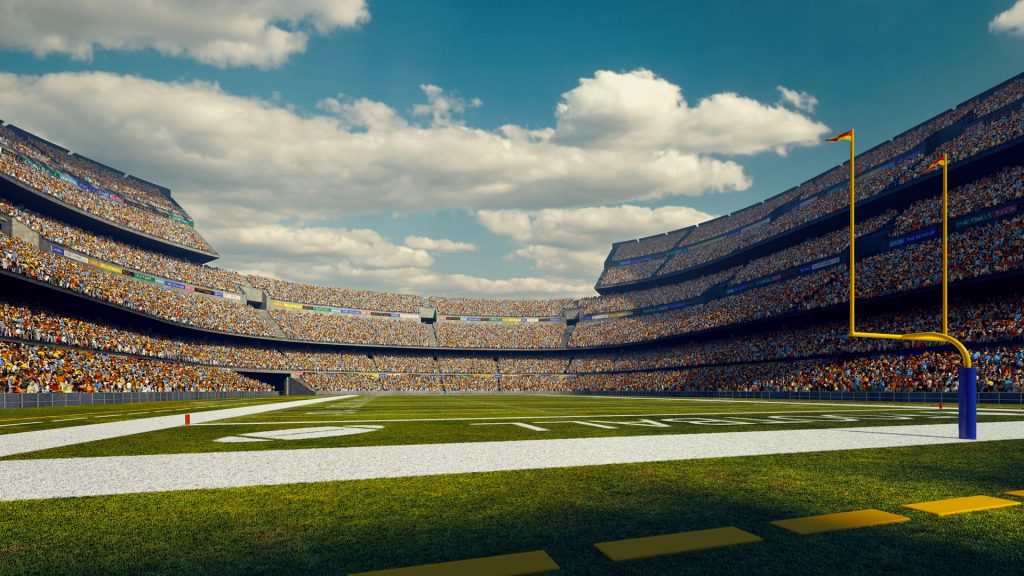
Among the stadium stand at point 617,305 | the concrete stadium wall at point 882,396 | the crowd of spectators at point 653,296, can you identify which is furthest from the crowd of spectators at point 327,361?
the concrete stadium wall at point 882,396

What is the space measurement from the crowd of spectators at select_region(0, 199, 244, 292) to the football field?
38.3 meters

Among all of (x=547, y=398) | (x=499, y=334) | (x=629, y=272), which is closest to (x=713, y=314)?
(x=547, y=398)

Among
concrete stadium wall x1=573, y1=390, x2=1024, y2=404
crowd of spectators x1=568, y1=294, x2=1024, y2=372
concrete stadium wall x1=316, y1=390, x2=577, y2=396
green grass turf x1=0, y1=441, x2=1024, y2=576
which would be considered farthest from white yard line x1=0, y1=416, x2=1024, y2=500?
concrete stadium wall x1=316, y1=390, x2=577, y2=396

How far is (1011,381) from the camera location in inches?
960

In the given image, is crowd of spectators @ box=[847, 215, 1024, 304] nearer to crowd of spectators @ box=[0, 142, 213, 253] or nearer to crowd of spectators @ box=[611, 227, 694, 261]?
crowd of spectators @ box=[611, 227, 694, 261]

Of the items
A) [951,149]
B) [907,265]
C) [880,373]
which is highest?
[951,149]

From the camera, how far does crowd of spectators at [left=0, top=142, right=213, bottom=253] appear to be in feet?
124

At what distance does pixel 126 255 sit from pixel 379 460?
5099 cm

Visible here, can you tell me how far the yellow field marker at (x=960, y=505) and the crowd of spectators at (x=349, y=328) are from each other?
6223 cm

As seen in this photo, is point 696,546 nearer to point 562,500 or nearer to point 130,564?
point 562,500

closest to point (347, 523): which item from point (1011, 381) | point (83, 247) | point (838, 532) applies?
point (838, 532)

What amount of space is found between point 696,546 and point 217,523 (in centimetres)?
311

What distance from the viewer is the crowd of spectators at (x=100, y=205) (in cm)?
3772

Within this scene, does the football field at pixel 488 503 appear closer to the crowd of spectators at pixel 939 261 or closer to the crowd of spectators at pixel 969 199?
the crowd of spectators at pixel 939 261
